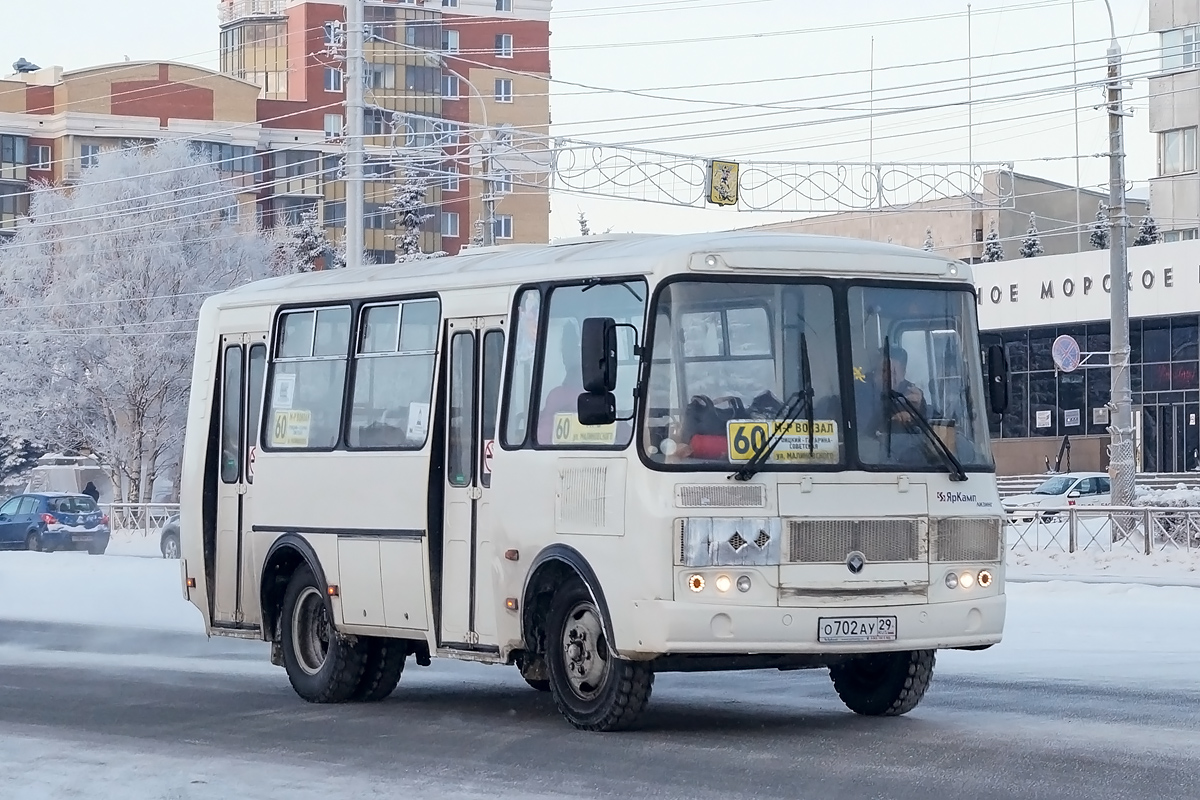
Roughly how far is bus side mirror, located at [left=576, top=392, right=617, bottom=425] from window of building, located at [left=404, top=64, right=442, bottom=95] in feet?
357

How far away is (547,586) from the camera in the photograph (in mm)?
12094

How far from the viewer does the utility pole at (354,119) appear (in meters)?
Result: 33.9

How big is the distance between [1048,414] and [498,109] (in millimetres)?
60371

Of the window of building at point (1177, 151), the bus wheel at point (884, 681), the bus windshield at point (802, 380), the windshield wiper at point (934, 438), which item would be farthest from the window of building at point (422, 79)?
the windshield wiper at point (934, 438)

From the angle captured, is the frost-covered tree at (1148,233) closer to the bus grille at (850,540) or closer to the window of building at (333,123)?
the window of building at (333,123)

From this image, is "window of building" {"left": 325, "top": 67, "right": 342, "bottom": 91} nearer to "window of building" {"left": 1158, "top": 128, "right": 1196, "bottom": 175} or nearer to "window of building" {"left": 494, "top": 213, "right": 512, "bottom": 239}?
"window of building" {"left": 494, "top": 213, "right": 512, "bottom": 239}

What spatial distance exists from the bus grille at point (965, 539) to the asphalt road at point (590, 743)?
0.96 m

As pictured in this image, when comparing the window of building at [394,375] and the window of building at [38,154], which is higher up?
the window of building at [38,154]

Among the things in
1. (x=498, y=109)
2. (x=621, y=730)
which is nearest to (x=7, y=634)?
(x=621, y=730)

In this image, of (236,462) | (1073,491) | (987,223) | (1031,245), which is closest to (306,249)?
(1031,245)

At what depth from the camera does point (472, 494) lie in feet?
42.2

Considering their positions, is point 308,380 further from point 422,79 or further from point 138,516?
point 422,79

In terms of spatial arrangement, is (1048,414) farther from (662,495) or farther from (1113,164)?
(662,495)

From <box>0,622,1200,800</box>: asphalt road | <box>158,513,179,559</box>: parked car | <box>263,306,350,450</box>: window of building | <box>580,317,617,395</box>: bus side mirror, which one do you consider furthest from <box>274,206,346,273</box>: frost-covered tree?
<box>580,317,617,395</box>: bus side mirror
